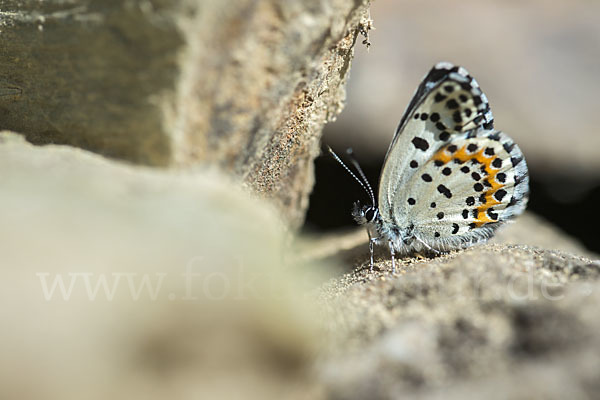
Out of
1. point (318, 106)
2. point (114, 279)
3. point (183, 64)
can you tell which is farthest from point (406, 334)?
point (318, 106)

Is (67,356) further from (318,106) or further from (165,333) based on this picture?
(318,106)

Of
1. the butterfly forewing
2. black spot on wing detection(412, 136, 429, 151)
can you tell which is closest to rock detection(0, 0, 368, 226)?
the butterfly forewing

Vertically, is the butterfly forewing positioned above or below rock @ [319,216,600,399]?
above

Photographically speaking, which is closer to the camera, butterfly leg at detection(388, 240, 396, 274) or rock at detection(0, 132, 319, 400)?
rock at detection(0, 132, 319, 400)

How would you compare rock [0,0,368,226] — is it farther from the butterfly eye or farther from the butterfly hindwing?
the butterfly eye

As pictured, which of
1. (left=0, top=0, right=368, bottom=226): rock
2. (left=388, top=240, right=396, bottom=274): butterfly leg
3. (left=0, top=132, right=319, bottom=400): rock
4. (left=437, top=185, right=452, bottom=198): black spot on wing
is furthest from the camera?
(left=437, top=185, right=452, bottom=198): black spot on wing

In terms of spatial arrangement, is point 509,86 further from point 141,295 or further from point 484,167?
point 141,295
